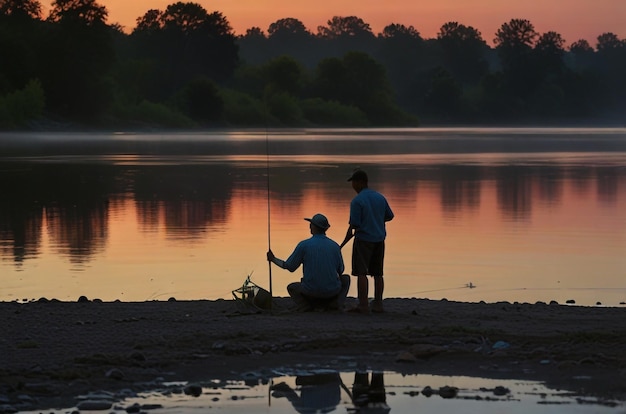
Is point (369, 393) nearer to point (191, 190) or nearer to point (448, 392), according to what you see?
point (448, 392)

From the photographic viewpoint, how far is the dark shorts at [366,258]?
11.6 meters

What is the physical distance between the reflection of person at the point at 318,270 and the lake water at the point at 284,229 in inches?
42.9

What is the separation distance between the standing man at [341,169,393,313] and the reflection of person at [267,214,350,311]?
22 centimetres

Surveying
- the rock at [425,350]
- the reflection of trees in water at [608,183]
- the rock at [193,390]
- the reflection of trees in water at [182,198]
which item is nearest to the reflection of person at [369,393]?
the rock at [425,350]

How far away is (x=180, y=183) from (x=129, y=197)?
526cm

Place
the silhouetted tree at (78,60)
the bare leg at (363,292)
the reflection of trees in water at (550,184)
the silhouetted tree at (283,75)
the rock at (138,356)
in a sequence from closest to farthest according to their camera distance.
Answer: the rock at (138,356) < the bare leg at (363,292) < the reflection of trees in water at (550,184) < the silhouetted tree at (78,60) < the silhouetted tree at (283,75)

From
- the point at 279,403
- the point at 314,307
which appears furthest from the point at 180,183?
the point at 279,403

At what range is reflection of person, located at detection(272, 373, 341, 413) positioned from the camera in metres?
8.13

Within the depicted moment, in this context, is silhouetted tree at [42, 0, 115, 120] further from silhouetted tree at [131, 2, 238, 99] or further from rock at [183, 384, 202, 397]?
rock at [183, 384, 202, 397]

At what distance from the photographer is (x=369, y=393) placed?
844 centimetres

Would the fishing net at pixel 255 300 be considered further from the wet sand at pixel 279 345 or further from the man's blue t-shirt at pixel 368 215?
the man's blue t-shirt at pixel 368 215

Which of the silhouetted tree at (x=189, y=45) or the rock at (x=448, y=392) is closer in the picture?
the rock at (x=448, y=392)

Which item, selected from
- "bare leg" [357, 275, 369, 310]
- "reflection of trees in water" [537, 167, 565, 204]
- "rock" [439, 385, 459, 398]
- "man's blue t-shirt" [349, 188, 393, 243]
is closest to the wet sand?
"bare leg" [357, 275, 369, 310]

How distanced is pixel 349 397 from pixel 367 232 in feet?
11.1
